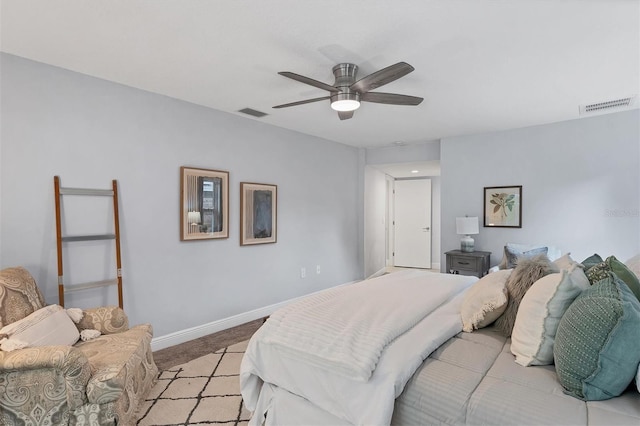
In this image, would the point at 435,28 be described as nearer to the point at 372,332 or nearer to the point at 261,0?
the point at 261,0

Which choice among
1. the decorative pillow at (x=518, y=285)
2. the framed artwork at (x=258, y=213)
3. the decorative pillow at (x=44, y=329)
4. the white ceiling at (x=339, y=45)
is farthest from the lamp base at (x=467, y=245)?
the decorative pillow at (x=44, y=329)

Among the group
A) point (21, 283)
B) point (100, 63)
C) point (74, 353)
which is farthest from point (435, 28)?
point (21, 283)

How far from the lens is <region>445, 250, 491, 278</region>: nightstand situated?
4.24 metres

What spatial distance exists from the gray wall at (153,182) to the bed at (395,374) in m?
1.79

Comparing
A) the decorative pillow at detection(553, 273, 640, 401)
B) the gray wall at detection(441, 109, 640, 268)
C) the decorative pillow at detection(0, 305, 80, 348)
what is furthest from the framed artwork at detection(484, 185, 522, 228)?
the decorative pillow at detection(0, 305, 80, 348)

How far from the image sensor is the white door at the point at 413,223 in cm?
732

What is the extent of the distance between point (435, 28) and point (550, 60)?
104 centimetres

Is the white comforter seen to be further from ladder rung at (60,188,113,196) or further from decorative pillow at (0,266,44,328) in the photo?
ladder rung at (60,188,113,196)

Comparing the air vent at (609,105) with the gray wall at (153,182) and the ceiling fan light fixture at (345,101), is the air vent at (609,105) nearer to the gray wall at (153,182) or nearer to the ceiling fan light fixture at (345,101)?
the ceiling fan light fixture at (345,101)

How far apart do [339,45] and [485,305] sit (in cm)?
180

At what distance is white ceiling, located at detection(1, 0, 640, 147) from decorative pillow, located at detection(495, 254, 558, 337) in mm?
1388

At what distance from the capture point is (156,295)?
10.3 ft

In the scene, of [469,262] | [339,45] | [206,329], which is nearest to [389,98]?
[339,45]

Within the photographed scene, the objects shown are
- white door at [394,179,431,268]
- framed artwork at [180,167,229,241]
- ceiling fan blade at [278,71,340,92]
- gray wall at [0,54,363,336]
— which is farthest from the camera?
white door at [394,179,431,268]
